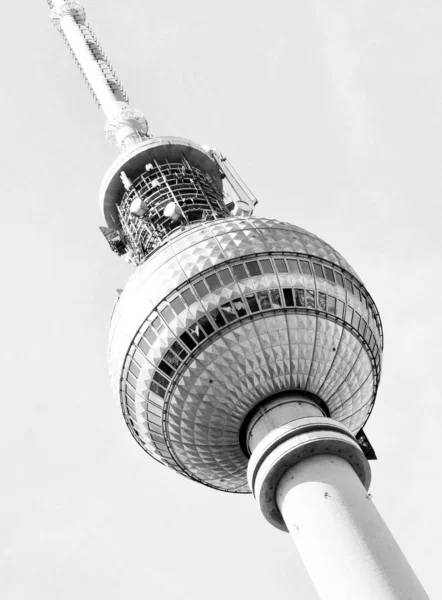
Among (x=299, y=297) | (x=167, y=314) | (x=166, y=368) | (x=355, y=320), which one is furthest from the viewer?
(x=355, y=320)

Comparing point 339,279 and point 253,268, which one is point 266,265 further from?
point 339,279

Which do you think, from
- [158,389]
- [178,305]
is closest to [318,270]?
[178,305]

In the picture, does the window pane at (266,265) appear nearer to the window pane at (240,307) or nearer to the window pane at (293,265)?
the window pane at (293,265)

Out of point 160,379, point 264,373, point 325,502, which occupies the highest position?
point 160,379

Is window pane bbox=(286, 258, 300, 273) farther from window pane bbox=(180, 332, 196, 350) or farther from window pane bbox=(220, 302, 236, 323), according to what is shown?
window pane bbox=(180, 332, 196, 350)

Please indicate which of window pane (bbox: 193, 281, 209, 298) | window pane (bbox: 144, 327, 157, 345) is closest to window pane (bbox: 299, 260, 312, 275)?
window pane (bbox: 193, 281, 209, 298)

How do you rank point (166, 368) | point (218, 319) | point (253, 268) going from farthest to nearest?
1. point (253, 268)
2. point (166, 368)
3. point (218, 319)
